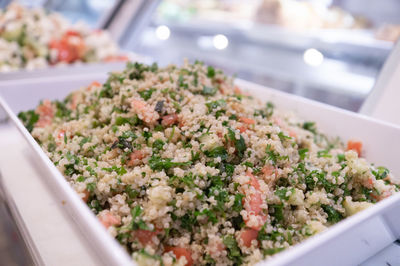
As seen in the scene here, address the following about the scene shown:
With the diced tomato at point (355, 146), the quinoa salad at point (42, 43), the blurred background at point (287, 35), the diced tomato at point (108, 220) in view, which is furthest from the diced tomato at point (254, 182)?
the quinoa salad at point (42, 43)

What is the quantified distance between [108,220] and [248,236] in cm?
30

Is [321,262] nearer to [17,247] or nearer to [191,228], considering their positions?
[191,228]

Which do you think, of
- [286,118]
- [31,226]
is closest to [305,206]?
[286,118]

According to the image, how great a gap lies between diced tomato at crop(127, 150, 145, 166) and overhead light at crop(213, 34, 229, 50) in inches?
116

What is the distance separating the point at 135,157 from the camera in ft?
3.23

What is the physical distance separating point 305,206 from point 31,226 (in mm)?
749

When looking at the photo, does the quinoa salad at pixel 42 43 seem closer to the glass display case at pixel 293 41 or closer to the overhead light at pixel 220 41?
the glass display case at pixel 293 41

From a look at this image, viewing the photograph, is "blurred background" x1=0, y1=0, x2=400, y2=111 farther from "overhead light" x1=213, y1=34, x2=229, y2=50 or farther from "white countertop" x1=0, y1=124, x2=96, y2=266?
"white countertop" x1=0, y1=124, x2=96, y2=266

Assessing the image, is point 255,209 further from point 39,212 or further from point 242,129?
point 39,212

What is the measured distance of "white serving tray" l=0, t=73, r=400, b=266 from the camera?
63 cm

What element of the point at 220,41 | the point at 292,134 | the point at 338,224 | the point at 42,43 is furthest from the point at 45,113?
the point at 220,41

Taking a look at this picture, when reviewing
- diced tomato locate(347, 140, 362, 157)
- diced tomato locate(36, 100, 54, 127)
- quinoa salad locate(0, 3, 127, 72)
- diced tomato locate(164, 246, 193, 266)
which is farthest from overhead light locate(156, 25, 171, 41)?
diced tomato locate(164, 246, 193, 266)

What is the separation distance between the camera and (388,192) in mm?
970

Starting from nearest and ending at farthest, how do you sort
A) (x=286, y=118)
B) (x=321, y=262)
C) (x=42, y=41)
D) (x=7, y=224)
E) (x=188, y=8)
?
(x=321, y=262) < (x=7, y=224) < (x=286, y=118) < (x=42, y=41) < (x=188, y=8)
